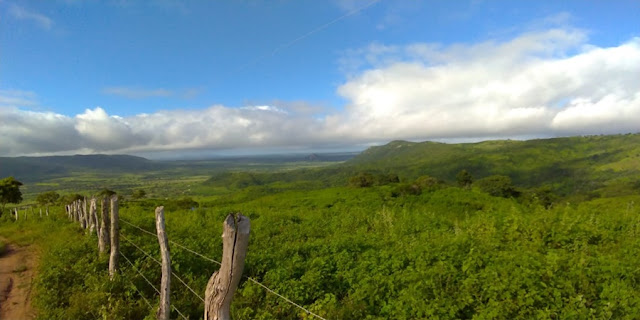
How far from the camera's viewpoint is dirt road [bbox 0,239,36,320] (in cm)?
848

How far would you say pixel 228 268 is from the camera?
4.19m

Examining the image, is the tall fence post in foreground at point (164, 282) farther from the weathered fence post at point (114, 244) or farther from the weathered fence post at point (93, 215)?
the weathered fence post at point (93, 215)

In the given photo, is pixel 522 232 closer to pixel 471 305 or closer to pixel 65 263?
pixel 471 305

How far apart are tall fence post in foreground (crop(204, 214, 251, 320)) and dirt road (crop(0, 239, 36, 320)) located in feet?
25.9

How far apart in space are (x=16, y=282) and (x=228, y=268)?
12.2m

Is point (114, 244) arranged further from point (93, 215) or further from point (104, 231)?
point (93, 215)

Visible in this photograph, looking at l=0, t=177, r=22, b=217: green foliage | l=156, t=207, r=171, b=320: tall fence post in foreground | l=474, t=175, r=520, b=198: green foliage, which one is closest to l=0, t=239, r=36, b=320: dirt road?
l=156, t=207, r=171, b=320: tall fence post in foreground

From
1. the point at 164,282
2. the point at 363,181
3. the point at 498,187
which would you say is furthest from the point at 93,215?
the point at 498,187

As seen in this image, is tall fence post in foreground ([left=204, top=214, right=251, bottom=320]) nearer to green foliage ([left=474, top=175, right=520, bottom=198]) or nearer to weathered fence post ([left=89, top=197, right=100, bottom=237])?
weathered fence post ([left=89, top=197, right=100, bottom=237])

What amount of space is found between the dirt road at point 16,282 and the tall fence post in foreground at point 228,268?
7.90 meters

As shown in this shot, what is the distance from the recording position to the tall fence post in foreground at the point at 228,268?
4020 millimetres

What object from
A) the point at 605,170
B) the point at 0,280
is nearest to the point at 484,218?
the point at 0,280

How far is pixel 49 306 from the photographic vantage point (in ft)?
26.1

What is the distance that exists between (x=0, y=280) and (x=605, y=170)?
281 metres
